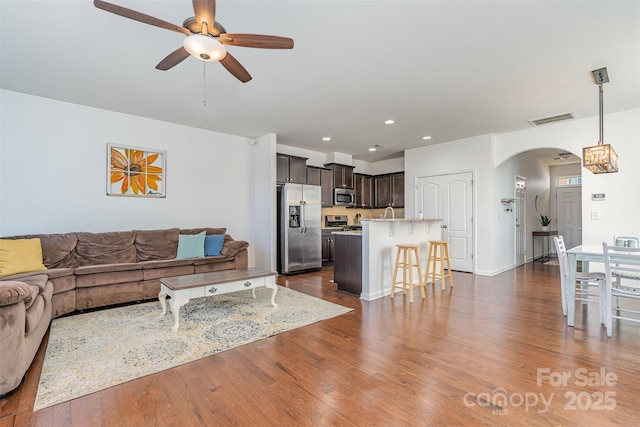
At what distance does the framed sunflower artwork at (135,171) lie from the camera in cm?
448

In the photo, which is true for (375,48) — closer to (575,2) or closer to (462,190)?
(575,2)

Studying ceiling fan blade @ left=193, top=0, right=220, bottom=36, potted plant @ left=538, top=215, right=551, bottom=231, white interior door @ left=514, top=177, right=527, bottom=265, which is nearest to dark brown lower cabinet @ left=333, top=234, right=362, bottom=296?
ceiling fan blade @ left=193, top=0, right=220, bottom=36

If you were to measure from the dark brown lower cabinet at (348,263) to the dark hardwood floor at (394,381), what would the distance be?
1098mm

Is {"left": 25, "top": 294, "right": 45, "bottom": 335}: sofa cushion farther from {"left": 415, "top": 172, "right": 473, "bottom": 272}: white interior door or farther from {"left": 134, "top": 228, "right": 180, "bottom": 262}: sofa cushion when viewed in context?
{"left": 415, "top": 172, "right": 473, "bottom": 272}: white interior door

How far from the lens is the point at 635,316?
3371mm

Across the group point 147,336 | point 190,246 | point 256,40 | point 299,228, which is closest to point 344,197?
point 299,228

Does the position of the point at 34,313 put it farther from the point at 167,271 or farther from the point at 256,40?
the point at 256,40

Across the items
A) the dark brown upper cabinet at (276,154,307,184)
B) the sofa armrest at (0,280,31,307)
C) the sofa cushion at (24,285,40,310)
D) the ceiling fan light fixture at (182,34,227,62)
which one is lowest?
the sofa cushion at (24,285,40,310)

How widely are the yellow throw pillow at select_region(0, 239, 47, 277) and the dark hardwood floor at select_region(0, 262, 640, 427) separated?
1.15 m

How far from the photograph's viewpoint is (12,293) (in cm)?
198

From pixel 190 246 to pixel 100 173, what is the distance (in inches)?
65.5

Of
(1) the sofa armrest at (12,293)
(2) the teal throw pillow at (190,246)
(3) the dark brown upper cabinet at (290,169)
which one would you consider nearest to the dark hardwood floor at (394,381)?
(1) the sofa armrest at (12,293)

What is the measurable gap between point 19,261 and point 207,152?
301cm

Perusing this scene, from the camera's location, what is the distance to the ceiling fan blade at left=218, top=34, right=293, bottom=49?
6.82ft
